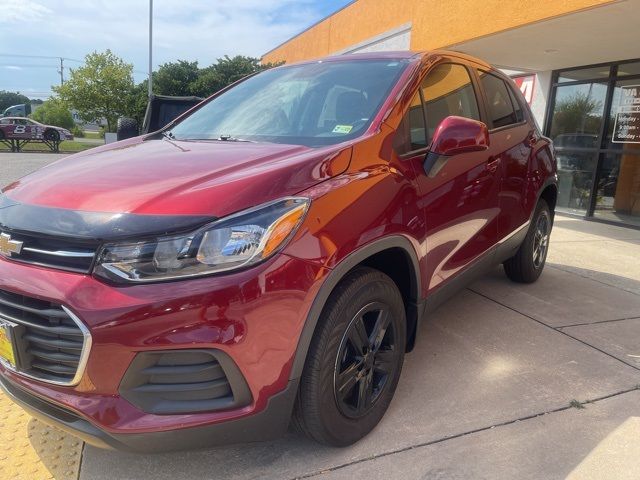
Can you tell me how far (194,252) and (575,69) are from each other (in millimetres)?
9989

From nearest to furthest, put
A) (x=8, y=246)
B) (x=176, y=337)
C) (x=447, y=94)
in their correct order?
1. (x=176, y=337)
2. (x=8, y=246)
3. (x=447, y=94)

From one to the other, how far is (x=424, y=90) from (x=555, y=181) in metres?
2.44

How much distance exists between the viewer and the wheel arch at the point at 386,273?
1.90 meters

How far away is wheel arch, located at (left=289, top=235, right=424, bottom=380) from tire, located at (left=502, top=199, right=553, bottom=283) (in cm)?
214

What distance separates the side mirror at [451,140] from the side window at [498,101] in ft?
3.81

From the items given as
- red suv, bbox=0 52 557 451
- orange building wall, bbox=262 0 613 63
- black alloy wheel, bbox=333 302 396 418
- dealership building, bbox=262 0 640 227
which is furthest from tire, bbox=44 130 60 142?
black alloy wheel, bbox=333 302 396 418

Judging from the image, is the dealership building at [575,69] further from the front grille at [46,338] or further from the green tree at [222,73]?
the green tree at [222,73]

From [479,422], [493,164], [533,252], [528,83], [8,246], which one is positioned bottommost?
[479,422]

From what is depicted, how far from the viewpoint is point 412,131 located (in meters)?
2.61

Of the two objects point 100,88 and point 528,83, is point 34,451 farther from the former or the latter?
point 100,88

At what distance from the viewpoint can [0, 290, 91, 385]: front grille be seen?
66.9 inches

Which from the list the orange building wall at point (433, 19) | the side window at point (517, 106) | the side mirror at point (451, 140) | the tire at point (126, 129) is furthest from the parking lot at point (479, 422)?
the orange building wall at point (433, 19)

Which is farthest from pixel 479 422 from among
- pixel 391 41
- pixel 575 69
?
pixel 391 41

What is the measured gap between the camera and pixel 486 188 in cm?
325
